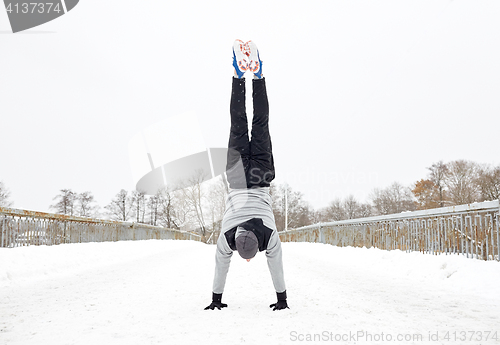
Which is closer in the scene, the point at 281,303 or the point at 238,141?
the point at 281,303

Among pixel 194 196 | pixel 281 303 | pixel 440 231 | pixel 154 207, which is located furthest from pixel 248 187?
pixel 154 207

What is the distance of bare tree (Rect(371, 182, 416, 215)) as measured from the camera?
2484 inches

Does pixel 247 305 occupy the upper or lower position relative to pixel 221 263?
lower

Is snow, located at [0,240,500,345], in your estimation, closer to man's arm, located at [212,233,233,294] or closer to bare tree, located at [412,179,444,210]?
man's arm, located at [212,233,233,294]

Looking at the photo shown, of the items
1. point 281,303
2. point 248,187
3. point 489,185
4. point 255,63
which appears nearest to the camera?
point 281,303

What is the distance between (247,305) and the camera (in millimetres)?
3668

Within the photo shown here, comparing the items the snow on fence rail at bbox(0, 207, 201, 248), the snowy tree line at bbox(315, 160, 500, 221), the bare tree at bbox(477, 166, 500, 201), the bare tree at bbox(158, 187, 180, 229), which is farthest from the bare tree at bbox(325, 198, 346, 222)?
the snow on fence rail at bbox(0, 207, 201, 248)

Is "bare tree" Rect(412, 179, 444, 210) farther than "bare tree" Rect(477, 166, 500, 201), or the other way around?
"bare tree" Rect(412, 179, 444, 210)

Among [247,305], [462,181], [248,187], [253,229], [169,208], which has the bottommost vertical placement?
[247,305]

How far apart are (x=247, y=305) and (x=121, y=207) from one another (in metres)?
57.6

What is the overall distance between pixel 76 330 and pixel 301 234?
58.9 feet

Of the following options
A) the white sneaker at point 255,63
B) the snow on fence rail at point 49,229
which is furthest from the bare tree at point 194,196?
the white sneaker at point 255,63

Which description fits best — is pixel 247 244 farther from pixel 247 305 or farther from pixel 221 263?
pixel 247 305

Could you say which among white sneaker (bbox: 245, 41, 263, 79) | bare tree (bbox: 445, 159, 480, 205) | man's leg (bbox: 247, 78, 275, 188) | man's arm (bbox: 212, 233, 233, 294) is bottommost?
man's arm (bbox: 212, 233, 233, 294)
